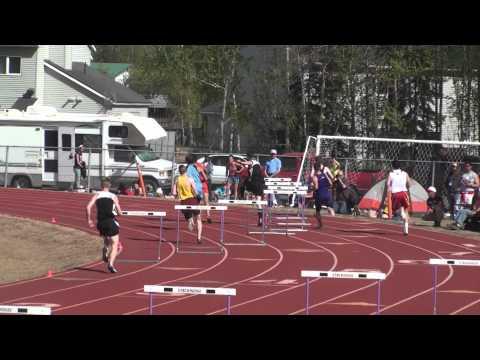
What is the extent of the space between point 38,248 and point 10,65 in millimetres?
31510

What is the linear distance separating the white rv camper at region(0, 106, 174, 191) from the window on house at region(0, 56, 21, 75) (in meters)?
14.3

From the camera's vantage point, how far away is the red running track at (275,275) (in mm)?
16109

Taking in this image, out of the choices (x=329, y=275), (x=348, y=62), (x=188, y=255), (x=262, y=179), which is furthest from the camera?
(x=348, y=62)

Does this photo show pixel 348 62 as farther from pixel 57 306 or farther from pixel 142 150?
pixel 57 306

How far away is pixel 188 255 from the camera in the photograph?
2222cm

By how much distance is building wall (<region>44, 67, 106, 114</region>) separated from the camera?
5688 cm

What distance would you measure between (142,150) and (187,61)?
67.2 ft

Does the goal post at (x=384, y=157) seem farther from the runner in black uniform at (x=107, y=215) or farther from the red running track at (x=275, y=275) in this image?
the runner in black uniform at (x=107, y=215)

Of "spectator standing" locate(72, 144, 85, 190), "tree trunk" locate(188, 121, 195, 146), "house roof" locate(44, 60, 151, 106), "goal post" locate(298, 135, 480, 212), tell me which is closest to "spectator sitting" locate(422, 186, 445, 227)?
"goal post" locate(298, 135, 480, 212)

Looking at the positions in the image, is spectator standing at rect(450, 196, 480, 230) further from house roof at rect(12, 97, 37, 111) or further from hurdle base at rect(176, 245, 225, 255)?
house roof at rect(12, 97, 37, 111)

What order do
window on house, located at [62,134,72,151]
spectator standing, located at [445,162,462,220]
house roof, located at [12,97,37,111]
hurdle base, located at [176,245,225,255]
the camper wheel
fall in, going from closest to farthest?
hurdle base, located at [176,245,225,255], spectator standing, located at [445,162,462,220], the camper wheel, window on house, located at [62,134,72,151], house roof, located at [12,97,37,111]

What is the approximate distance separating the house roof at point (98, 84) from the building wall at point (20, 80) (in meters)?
1.27
